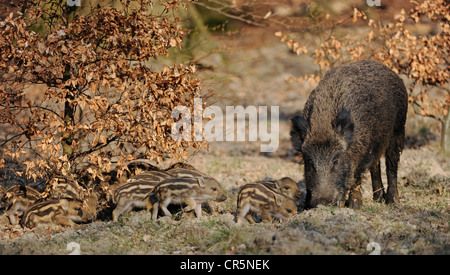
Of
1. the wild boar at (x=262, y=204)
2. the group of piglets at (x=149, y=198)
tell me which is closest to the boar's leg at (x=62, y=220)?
the group of piglets at (x=149, y=198)

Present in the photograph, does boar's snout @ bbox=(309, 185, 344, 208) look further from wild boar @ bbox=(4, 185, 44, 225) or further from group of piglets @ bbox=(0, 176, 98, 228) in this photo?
wild boar @ bbox=(4, 185, 44, 225)

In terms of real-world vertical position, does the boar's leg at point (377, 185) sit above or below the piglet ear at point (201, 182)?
below

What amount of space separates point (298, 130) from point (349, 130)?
713 mm

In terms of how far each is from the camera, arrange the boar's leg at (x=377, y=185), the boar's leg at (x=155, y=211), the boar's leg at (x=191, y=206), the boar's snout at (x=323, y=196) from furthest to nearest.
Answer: the boar's leg at (x=377, y=185), the boar's leg at (x=191, y=206), the boar's leg at (x=155, y=211), the boar's snout at (x=323, y=196)

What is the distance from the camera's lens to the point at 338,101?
7062 mm

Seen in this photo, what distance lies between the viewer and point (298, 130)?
7.10 m

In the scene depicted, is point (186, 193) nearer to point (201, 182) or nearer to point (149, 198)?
point (201, 182)

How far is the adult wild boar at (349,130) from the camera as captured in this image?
6.57 metres

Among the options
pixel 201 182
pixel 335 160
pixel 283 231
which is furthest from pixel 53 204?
pixel 335 160

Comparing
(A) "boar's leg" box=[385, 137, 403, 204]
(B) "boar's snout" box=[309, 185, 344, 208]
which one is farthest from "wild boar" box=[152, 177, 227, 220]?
(A) "boar's leg" box=[385, 137, 403, 204]

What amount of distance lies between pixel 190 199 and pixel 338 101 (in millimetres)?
2333

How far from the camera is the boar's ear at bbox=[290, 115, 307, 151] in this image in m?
7.00

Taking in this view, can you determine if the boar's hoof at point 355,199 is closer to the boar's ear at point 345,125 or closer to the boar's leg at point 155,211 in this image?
the boar's ear at point 345,125
